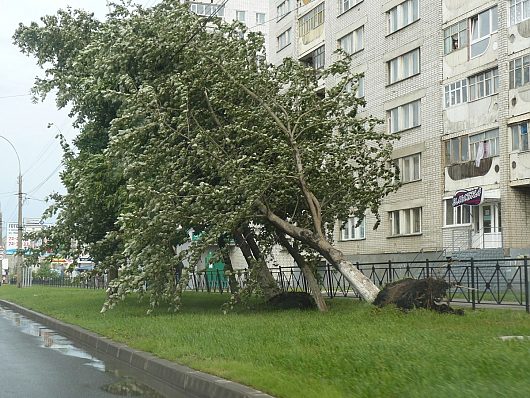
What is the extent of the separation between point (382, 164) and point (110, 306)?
8316 mm

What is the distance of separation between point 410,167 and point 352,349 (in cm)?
2713

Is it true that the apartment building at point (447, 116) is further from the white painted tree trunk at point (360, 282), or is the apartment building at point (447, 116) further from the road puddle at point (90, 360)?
the road puddle at point (90, 360)

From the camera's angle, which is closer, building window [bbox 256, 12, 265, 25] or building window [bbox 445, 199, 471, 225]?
building window [bbox 445, 199, 471, 225]

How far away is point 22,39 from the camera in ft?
83.7

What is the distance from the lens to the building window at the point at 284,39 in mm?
49006

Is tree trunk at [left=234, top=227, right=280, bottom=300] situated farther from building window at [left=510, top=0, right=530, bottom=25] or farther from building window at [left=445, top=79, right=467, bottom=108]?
building window at [left=510, top=0, right=530, bottom=25]

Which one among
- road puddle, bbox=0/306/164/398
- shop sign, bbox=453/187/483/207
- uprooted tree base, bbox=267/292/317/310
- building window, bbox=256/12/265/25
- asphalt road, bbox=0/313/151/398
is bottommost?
road puddle, bbox=0/306/164/398

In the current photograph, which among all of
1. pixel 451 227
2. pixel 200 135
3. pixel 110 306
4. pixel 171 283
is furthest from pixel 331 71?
pixel 451 227

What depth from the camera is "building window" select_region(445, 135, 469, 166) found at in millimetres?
31719

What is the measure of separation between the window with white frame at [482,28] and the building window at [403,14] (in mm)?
4325

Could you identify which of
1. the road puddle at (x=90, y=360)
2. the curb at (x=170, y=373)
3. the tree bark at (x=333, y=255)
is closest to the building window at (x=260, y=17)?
the road puddle at (x=90, y=360)

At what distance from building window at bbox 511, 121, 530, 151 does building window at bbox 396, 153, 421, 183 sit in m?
6.32

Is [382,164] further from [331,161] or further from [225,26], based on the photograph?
[225,26]

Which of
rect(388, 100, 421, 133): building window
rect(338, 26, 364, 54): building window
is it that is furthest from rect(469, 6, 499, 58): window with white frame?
rect(338, 26, 364, 54): building window
